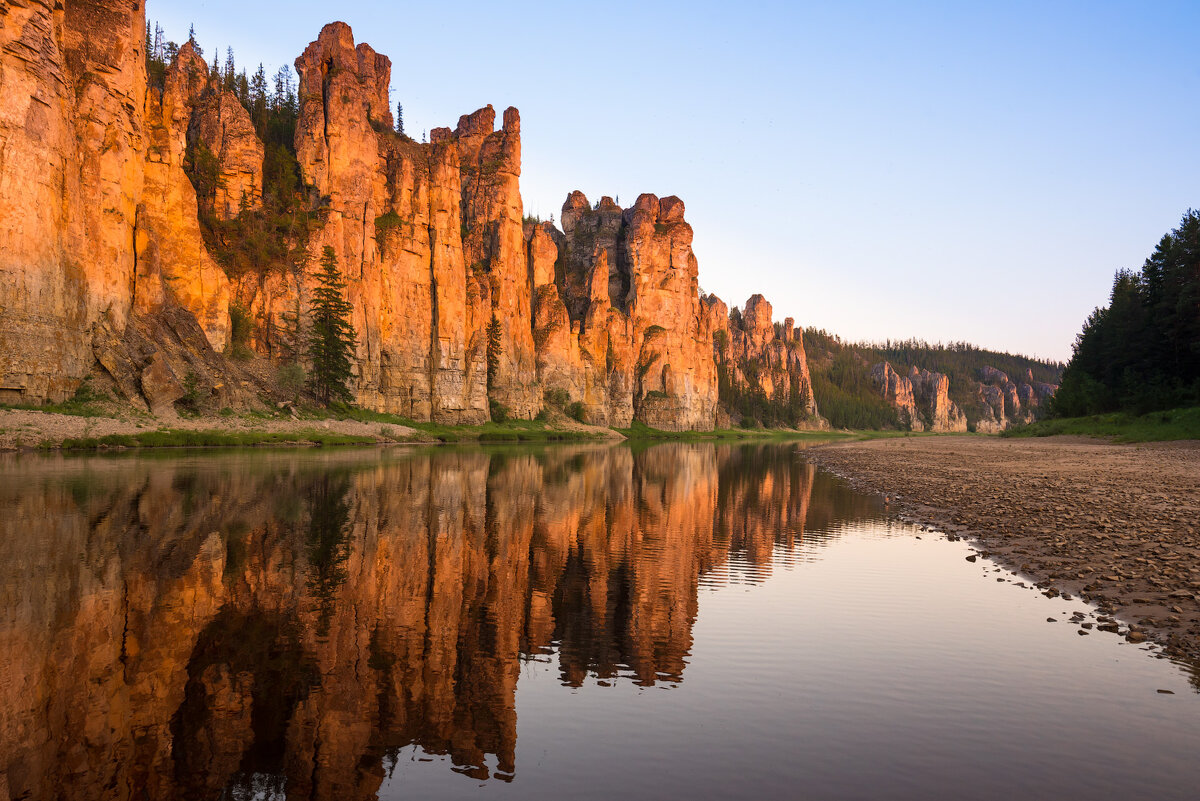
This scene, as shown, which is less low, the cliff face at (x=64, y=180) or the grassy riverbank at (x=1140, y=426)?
the cliff face at (x=64, y=180)

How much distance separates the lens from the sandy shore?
1201 cm

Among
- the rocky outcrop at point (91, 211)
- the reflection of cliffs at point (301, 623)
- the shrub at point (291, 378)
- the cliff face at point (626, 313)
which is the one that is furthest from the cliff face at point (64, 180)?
the cliff face at point (626, 313)

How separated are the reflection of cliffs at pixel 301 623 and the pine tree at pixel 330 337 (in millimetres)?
51122

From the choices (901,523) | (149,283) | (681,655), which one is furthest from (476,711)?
(149,283)

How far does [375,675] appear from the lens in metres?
9.02

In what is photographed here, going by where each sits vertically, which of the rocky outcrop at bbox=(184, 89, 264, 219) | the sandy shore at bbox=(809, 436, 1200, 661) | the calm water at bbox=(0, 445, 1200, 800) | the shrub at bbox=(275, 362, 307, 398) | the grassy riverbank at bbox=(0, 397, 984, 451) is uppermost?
the rocky outcrop at bbox=(184, 89, 264, 219)

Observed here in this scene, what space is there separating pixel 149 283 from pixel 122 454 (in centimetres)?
2458

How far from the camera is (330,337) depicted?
7531cm

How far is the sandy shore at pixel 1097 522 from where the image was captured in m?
12.0

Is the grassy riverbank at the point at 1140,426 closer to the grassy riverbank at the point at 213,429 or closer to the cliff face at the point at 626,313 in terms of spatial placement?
the grassy riverbank at the point at 213,429

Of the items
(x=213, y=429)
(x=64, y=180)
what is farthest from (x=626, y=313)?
(x=64, y=180)

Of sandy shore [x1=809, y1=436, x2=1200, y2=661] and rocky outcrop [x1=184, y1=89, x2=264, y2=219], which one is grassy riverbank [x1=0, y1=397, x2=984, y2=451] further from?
sandy shore [x1=809, y1=436, x2=1200, y2=661]

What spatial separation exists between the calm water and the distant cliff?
38073 mm

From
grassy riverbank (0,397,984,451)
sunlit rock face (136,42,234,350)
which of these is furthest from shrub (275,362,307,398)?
sunlit rock face (136,42,234,350)
